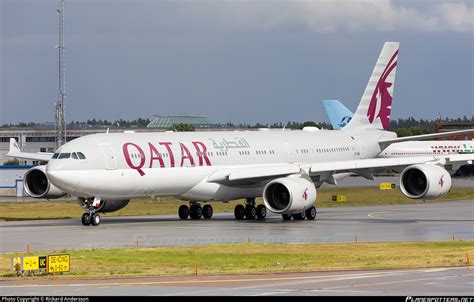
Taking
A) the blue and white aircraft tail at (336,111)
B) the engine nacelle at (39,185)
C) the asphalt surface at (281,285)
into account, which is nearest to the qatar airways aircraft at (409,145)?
the blue and white aircraft tail at (336,111)

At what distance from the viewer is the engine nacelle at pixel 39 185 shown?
55.0m

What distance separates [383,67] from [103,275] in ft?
136

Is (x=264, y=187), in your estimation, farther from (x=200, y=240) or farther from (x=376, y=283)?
(x=376, y=283)

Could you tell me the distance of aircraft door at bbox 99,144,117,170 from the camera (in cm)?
5053

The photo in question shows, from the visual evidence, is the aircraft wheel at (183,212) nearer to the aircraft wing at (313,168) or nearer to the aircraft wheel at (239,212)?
the aircraft wheel at (239,212)

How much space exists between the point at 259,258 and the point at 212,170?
2132 cm

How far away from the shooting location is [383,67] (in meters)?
67.9

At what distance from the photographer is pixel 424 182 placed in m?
53.6

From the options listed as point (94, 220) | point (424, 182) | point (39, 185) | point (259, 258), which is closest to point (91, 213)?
point (94, 220)

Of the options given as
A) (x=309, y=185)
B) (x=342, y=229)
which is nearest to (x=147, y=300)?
(x=342, y=229)

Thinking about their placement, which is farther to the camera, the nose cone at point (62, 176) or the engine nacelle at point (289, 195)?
the engine nacelle at point (289, 195)

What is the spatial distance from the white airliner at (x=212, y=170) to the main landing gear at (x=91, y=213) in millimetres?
49

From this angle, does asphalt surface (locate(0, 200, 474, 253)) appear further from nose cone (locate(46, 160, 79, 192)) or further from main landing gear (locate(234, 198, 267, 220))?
nose cone (locate(46, 160, 79, 192))

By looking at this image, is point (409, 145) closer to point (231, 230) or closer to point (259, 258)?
point (231, 230)
